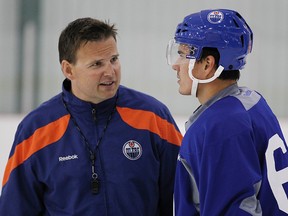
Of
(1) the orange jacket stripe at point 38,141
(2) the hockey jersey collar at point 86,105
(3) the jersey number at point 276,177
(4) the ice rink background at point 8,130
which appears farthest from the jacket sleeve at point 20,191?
(4) the ice rink background at point 8,130

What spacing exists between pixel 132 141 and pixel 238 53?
1.84 feet

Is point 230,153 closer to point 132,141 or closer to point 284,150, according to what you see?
point 284,150

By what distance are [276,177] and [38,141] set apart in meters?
0.87

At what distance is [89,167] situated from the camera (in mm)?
2012

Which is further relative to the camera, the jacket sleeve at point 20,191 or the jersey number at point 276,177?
the jacket sleeve at point 20,191

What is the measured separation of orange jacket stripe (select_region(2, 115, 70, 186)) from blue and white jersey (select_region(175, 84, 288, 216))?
1.89ft

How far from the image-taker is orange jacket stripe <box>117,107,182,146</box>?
207 cm

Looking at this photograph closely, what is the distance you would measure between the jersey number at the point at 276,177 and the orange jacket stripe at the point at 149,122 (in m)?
0.57

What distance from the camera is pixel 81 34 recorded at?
2070 millimetres

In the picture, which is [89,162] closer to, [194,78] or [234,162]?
[194,78]

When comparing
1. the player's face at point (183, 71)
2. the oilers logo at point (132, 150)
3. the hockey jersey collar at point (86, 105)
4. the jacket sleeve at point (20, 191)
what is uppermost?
the player's face at point (183, 71)

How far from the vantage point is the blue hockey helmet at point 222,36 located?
1.65 meters

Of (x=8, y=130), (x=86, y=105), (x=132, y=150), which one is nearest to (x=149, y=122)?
(x=132, y=150)

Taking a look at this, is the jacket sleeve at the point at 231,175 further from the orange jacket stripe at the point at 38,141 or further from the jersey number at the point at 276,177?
the orange jacket stripe at the point at 38,141
